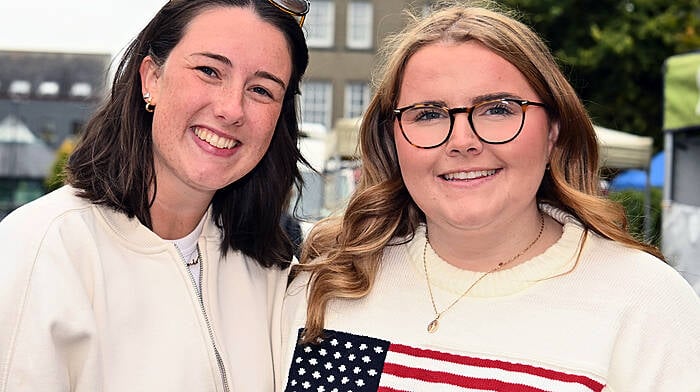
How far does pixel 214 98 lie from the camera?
2512mm

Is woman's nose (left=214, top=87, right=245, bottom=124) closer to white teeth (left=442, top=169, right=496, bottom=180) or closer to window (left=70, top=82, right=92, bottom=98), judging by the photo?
white teeth (left=442, top=169, right=496, bottom=180)

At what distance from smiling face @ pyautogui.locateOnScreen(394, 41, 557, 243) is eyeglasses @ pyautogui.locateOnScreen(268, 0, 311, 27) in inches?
19.5

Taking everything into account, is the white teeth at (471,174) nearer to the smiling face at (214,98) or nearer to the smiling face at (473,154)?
the smiling face at (473,154)

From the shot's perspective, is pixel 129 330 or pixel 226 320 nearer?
pixel 129 330

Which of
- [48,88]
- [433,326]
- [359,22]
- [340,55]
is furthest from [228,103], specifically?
[359,22]

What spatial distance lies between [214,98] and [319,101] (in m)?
30.0

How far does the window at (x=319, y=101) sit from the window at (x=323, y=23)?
151 cm

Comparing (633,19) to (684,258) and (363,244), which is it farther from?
(363,244)

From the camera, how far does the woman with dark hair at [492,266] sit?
2246 mm

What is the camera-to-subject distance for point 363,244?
2752 mm

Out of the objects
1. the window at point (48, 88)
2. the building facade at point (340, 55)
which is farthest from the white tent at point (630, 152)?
the building facade at point (340, 55)

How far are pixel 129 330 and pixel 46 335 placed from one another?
266 millimetres

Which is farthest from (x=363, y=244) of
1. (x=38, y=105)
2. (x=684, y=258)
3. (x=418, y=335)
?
(x=38, y=105)

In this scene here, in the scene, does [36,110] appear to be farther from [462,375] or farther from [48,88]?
[462,375]
